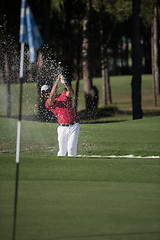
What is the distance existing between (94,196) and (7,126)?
482 inches

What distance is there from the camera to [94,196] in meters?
7.17

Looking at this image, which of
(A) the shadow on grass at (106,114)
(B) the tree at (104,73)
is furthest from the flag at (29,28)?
→ (B) the tree at (104,73)

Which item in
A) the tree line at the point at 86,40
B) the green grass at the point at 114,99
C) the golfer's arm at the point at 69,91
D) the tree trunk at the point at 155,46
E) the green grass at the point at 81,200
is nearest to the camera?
the green grass at the point at 81,200

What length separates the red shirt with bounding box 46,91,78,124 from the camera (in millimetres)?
11500

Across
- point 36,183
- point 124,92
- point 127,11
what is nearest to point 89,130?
point 36,183

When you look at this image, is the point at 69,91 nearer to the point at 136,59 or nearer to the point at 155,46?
the point at 136,59

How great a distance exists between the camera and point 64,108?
11484mm

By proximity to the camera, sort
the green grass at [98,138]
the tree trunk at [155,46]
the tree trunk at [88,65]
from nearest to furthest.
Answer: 1. the green grass at [98,138]
2. the tree trunk at [88,65]
3. the tree trunk at [155,46]

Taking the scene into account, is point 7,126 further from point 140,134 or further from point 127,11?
point 127,11

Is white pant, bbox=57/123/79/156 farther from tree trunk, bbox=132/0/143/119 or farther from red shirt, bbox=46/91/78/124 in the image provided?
tree trunk, bbox=132/0/143/119

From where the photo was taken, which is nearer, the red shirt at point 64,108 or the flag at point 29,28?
the flag at point 29,28

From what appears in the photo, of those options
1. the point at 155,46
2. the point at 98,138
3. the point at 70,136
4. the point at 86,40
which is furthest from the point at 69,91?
the point at 155,46

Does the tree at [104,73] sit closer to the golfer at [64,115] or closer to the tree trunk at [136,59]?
the tree trunk at [136,59]

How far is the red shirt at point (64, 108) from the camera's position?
11.5 metres
